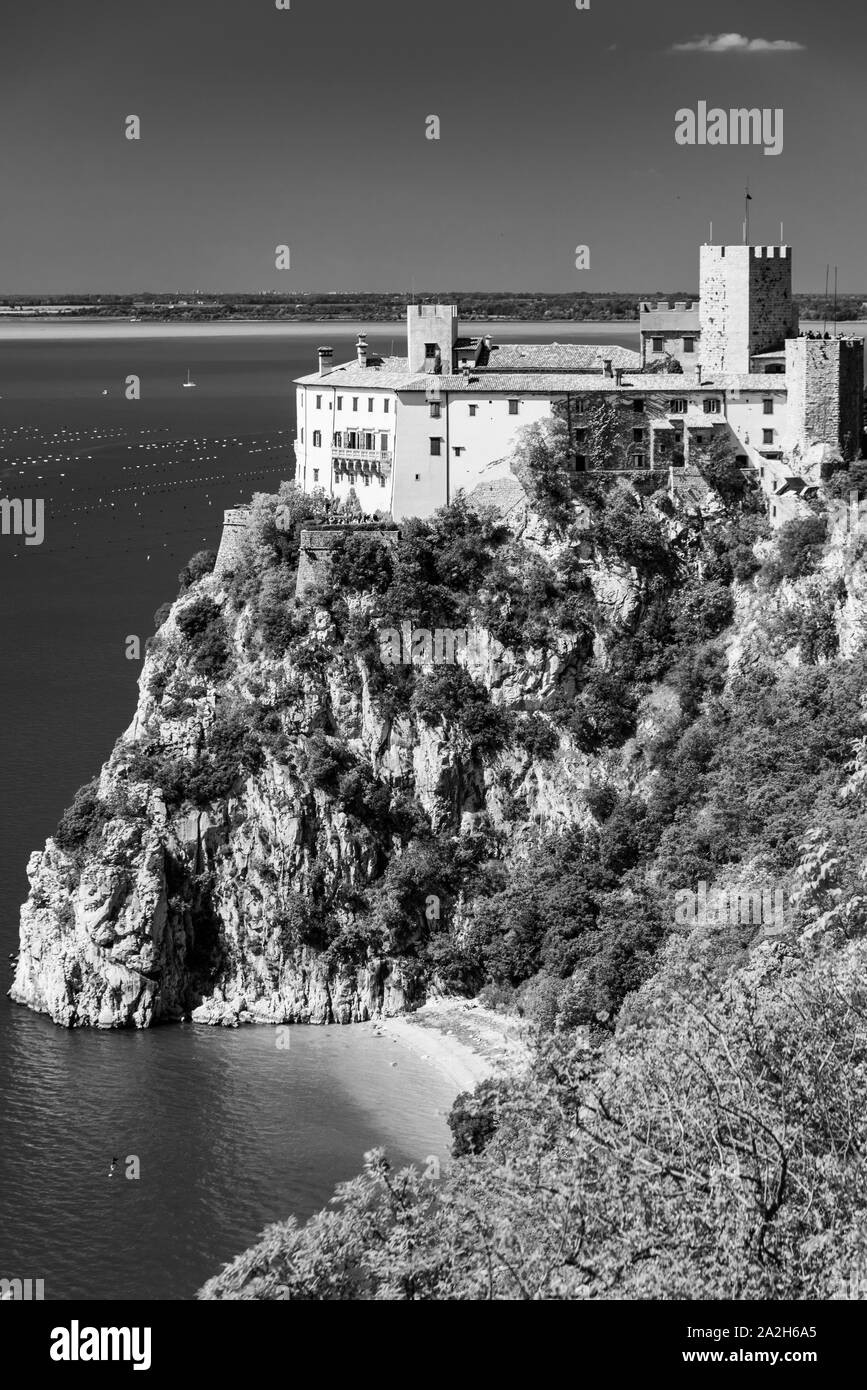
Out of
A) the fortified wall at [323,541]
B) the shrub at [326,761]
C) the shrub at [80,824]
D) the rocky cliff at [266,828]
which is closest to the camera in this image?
the rocky cliff at [266,828]

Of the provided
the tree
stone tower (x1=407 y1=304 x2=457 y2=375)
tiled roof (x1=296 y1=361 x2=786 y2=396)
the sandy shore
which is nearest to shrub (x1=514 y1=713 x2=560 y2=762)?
the sandy shore

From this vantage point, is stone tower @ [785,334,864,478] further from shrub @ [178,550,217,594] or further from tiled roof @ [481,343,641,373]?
shrub @ [178,550,217,594]

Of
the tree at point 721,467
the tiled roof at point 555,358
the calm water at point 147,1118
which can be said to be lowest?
the calm water at point 147,1118

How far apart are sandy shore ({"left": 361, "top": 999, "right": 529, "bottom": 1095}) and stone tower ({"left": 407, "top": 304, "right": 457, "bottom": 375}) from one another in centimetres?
2237

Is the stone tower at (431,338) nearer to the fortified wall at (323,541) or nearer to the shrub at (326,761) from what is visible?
the fortified wall at (323,541)

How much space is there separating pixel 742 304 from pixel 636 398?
553 cm

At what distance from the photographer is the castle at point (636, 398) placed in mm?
67312

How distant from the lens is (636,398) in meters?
67.9

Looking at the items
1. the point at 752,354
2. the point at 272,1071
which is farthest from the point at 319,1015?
the point at 752,354

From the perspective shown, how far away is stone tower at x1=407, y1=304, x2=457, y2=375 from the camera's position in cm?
7062

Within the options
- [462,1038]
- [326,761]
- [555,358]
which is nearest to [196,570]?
[326,761]

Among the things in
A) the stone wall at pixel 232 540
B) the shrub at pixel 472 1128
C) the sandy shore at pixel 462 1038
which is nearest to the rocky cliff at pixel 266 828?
the sandy shore at pixel 462 1038

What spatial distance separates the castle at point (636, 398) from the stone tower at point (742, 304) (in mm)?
35

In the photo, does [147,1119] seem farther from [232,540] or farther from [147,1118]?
[232,540]
